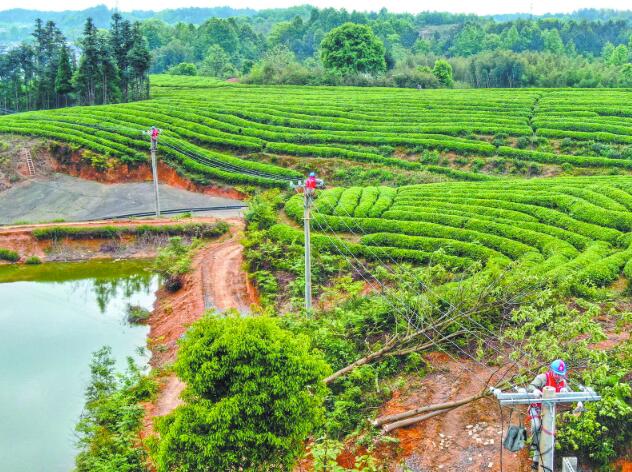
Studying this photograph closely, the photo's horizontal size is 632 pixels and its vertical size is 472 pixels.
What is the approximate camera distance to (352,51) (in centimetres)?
7031

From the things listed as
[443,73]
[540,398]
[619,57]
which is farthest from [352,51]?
[540,398]

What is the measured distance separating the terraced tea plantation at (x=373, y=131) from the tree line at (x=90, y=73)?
5.38 m

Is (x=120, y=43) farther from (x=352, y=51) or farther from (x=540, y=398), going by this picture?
(x=540, y=398)

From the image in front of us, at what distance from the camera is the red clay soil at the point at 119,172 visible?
43.2m

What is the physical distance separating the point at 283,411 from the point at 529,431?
16.5 ft

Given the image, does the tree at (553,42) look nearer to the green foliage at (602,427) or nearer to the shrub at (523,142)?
the shrub at (523,142)

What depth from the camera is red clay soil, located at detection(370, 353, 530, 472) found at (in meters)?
12.9

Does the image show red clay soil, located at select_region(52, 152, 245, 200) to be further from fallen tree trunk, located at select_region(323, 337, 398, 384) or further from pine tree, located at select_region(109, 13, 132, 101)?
fallen tree trunk, located at select_region(323, 337, 398, 384)

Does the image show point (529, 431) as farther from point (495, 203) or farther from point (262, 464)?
point (495, 203)

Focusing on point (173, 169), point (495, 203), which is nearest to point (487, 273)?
point (495, 203)

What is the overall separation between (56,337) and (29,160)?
918 inches

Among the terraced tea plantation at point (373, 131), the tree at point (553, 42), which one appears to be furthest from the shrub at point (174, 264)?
the tree at point (553, 42)

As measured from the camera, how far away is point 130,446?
1530 cm

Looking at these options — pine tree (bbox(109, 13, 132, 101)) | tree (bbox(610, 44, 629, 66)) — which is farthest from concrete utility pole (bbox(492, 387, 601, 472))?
tree (bbox(610, 44, 629, 66))
